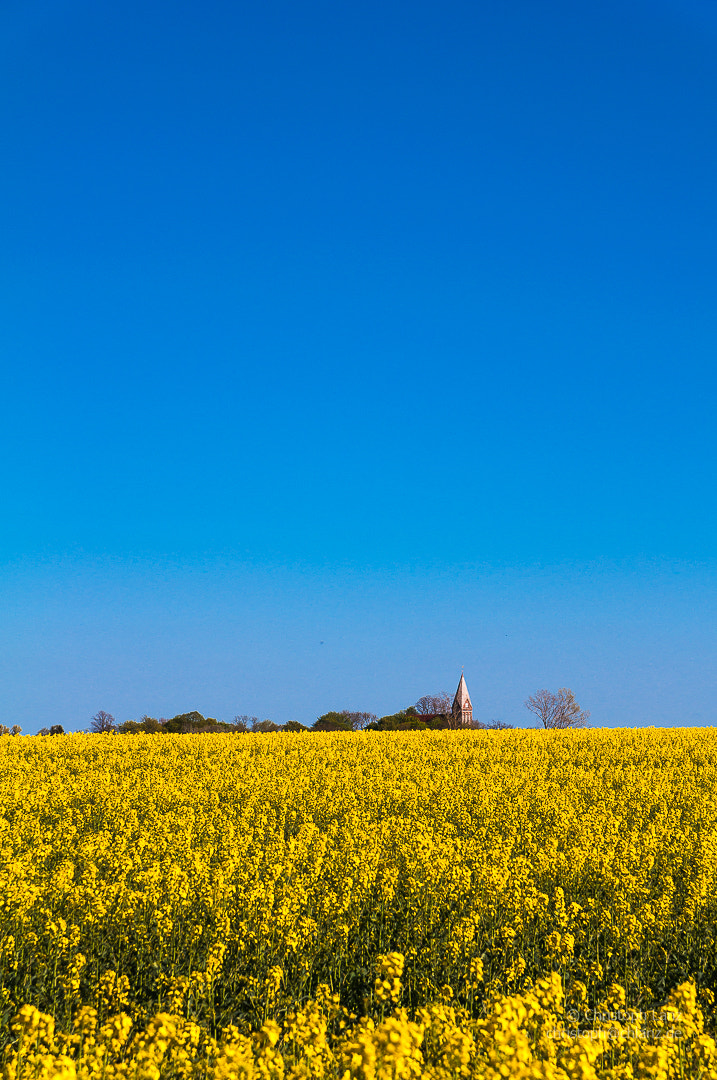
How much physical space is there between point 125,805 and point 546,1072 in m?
12.5

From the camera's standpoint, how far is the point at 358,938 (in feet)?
29.8

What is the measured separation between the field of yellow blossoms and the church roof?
2153 inches

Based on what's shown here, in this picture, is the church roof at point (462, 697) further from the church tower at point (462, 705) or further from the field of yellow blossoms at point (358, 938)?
the field of yellow blossoms at point (358, 938)

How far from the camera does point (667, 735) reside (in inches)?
1362

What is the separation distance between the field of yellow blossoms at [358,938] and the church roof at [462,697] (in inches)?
Result: 2153

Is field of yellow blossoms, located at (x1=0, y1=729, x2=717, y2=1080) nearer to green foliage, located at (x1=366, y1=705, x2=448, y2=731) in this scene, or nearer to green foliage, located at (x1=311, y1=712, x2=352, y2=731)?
green foliage, located at (x1=366, y1=705, x2=448, y2=731)

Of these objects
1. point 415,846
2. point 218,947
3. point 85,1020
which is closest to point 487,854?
point 415,846

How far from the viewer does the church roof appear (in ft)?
230

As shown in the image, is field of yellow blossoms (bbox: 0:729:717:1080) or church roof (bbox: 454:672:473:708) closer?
field of yellow blossoms (bbox: 0:729:717:1080)

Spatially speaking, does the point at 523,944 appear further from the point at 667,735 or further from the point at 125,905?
the point at 667,735

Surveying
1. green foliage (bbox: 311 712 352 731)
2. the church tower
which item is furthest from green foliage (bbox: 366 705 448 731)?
the church tower

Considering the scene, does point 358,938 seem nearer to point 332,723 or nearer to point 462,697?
point 332,723

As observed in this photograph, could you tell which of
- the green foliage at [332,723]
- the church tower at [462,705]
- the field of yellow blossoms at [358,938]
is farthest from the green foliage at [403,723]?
the field of yellow blossoms at [358,938]

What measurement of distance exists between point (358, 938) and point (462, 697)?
6289 cm
